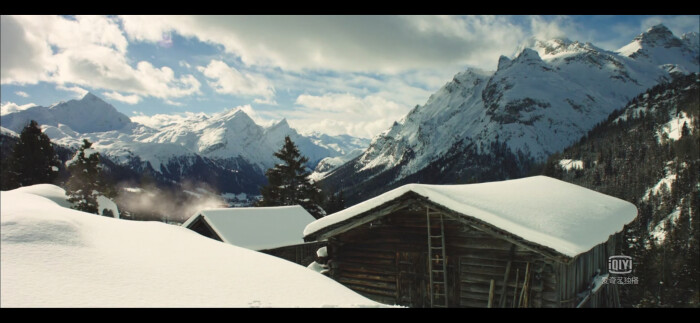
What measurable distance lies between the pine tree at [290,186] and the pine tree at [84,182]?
60.2ft

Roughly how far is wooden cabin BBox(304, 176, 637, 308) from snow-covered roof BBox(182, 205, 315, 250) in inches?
539

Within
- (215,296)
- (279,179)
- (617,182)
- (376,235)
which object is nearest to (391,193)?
(376,235)

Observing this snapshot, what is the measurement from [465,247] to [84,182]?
33.1m

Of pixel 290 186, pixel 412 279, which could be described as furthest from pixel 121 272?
pixel 290 186

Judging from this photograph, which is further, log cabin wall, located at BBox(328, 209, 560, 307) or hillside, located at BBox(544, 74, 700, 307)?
hillside, located at BBox(544, 74, 700, 307)

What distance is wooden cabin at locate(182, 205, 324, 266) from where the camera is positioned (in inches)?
1062

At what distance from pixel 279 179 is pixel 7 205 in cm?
4261

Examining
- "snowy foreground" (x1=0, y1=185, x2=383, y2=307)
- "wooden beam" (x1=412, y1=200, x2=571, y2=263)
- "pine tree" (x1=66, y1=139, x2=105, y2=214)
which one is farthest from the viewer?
"pine tree" (x1=66, y1=139, x2=105, y2=214)

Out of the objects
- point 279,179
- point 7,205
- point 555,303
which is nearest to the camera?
point 7,205
